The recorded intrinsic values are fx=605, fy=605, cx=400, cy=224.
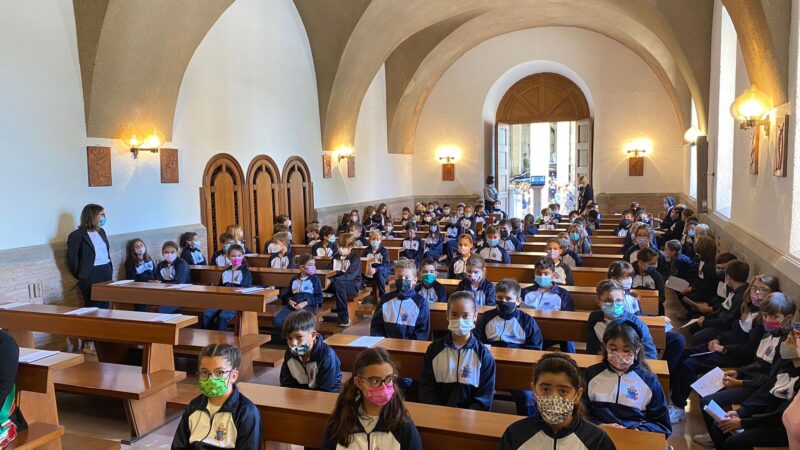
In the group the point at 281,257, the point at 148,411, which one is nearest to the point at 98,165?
the point at 281,257

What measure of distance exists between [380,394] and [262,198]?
9.24 meters

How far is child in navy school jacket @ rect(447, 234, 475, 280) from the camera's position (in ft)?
23.7

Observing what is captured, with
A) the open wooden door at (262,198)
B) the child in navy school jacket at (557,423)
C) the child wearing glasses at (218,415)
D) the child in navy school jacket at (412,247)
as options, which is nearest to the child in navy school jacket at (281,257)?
the child in navy school jacket at (412,247)

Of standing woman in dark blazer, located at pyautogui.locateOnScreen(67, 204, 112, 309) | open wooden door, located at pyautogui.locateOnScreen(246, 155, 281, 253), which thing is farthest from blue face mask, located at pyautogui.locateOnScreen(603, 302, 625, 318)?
open wooden door, located at pyautogui.locateOnScreen(246, 155, 281, 253)

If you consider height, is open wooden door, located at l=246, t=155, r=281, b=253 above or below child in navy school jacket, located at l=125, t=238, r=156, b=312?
above

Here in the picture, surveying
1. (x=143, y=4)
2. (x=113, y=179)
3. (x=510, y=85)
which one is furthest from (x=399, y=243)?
(x=510, y=85)

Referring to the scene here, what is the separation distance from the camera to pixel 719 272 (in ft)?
21.3

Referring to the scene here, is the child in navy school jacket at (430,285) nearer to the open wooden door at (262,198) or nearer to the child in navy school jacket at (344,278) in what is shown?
the child in navy school jacket at (344,278)

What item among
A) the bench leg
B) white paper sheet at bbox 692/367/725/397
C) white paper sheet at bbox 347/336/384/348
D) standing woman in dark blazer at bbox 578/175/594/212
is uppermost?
standing woman in dark blazer at bbox 578/175/594/212

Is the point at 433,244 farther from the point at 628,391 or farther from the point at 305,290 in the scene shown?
the point at 628,391

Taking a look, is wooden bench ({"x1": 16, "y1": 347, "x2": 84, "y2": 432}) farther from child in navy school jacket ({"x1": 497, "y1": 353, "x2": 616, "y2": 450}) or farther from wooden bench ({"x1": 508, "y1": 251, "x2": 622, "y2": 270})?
→ wooden bench ({"x1": 508, "y1": 251, "x2": 622, "y2": 270})

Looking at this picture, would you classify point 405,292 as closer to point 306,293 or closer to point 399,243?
point 306,293

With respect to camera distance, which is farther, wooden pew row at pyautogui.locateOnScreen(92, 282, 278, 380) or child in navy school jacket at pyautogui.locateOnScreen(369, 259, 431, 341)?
wooden pew row at pyautogui.locateOnScreen(92, 282, 278, 380)

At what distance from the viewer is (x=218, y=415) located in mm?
3148
